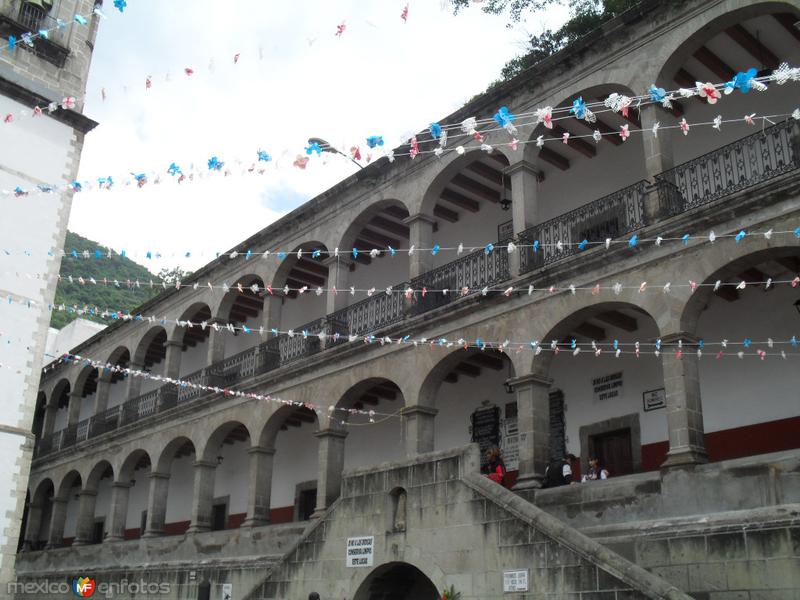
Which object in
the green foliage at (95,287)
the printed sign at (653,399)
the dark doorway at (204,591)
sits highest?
the green foliage at (95,287)

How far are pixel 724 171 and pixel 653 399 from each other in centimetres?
386

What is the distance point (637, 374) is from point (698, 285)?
3.42 meters

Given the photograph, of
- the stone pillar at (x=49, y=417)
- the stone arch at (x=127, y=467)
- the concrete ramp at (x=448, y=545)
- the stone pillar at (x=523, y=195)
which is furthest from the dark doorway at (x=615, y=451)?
the stone pillar at (x=49, y=417)

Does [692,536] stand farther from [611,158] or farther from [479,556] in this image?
[611,158]

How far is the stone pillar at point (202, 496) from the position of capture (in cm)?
1952

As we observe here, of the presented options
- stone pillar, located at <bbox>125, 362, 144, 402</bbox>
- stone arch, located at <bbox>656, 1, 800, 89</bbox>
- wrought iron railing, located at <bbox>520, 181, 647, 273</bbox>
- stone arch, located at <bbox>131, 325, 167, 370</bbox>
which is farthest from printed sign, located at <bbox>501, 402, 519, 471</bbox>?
stone pillar, located at <bbox>125, 362, 144, 402</bbox>

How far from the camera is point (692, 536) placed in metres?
9.04

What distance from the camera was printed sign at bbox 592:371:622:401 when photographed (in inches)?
561

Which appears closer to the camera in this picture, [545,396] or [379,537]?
[379,537]

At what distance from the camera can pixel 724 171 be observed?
12094 millimetres

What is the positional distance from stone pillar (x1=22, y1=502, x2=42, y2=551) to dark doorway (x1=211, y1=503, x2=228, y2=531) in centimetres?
932

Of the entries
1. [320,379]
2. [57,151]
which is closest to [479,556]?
[320,379]

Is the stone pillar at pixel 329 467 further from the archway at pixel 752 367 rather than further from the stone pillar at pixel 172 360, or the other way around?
the stone pillar at pixel 172 360

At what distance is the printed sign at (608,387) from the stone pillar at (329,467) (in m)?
5.12
